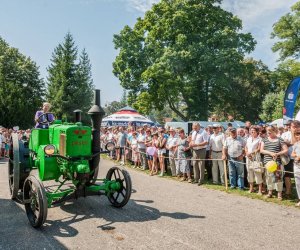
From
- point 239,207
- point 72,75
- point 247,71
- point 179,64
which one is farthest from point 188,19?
point 239,207

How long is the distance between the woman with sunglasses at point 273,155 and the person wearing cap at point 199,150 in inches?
83.7

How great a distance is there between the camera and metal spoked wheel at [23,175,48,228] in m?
4.95

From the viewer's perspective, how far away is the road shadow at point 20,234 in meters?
4.47

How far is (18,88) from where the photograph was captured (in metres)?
37.1

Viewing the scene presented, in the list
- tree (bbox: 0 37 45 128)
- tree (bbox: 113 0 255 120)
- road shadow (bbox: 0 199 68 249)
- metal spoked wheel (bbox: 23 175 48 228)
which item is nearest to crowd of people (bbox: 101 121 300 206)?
metal spoked wheel (bbox: 23 175 48 228)

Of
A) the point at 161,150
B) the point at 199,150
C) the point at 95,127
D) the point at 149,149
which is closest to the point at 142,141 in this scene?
the point at 149,149

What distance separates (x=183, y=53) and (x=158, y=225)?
22.5m

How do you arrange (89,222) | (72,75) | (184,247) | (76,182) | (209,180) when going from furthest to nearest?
(72,75), (209,180), (76,182), (89,222), (184,247)

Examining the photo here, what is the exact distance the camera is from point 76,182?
5832 millimetres

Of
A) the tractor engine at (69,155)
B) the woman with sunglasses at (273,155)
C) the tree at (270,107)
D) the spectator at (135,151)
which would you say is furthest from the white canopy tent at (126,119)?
the tree at (270,107)

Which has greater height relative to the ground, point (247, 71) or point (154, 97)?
point (247, 71)

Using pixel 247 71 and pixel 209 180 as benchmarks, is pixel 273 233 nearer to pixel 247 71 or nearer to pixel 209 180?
pixel 209 180

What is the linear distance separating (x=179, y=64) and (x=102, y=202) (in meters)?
21.7

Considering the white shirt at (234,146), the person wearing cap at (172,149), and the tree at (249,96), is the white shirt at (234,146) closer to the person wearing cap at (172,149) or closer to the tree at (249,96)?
the person wearing cap at (172,149)
